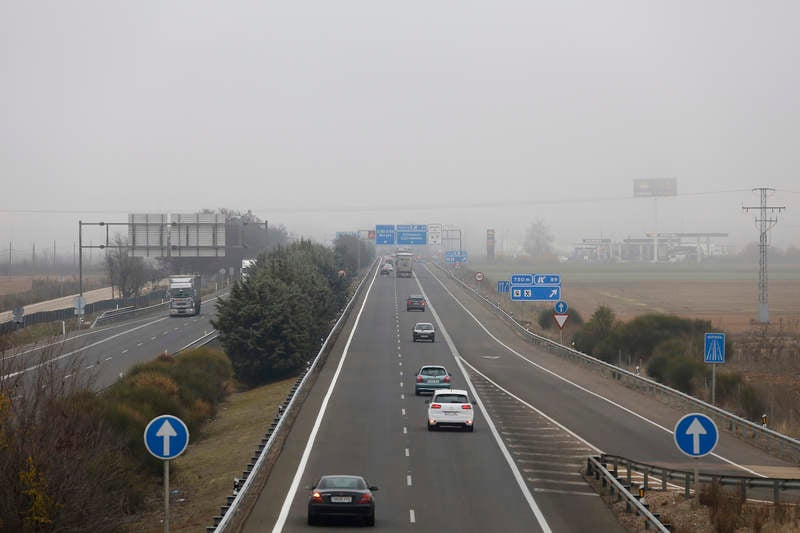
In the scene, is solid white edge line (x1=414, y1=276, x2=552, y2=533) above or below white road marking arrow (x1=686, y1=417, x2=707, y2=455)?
below

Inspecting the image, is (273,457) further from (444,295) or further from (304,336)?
(444,295)

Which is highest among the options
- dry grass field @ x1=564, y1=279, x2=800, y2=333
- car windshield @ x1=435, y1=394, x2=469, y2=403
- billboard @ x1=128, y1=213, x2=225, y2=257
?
billboard @ x1=128, y1=213, x2=225, y2=257

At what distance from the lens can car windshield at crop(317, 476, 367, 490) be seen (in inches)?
767

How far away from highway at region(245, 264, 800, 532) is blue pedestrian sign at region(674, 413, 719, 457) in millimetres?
3407

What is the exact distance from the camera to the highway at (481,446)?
67.9 ft

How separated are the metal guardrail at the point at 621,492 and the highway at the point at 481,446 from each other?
484 millimetres

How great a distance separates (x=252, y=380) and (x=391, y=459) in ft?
99.8

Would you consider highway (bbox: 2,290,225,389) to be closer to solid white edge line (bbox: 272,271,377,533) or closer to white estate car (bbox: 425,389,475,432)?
solid white edge line (bbox: 272,271,377,533)

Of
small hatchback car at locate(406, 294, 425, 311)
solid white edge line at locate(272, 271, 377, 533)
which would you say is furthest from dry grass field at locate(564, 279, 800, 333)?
solid white edge line at locate(272, 271, 377, 533)

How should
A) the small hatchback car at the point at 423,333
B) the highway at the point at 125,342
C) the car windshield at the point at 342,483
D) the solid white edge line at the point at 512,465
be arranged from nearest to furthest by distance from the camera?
the car windshield at the point at 342,483, the solid white edge line at the point at 512,465, the highway at the point at 125,342, the small hatchback car at the point at 423,333

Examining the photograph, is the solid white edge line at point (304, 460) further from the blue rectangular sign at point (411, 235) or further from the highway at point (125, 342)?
the blue rectangular sign at point (411, 235)

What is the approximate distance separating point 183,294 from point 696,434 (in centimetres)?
8292

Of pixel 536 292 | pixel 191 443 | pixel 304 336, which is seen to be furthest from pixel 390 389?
pixel 536 292

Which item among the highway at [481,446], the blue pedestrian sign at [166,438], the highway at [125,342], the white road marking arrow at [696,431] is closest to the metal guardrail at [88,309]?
the highway at [125,342]
